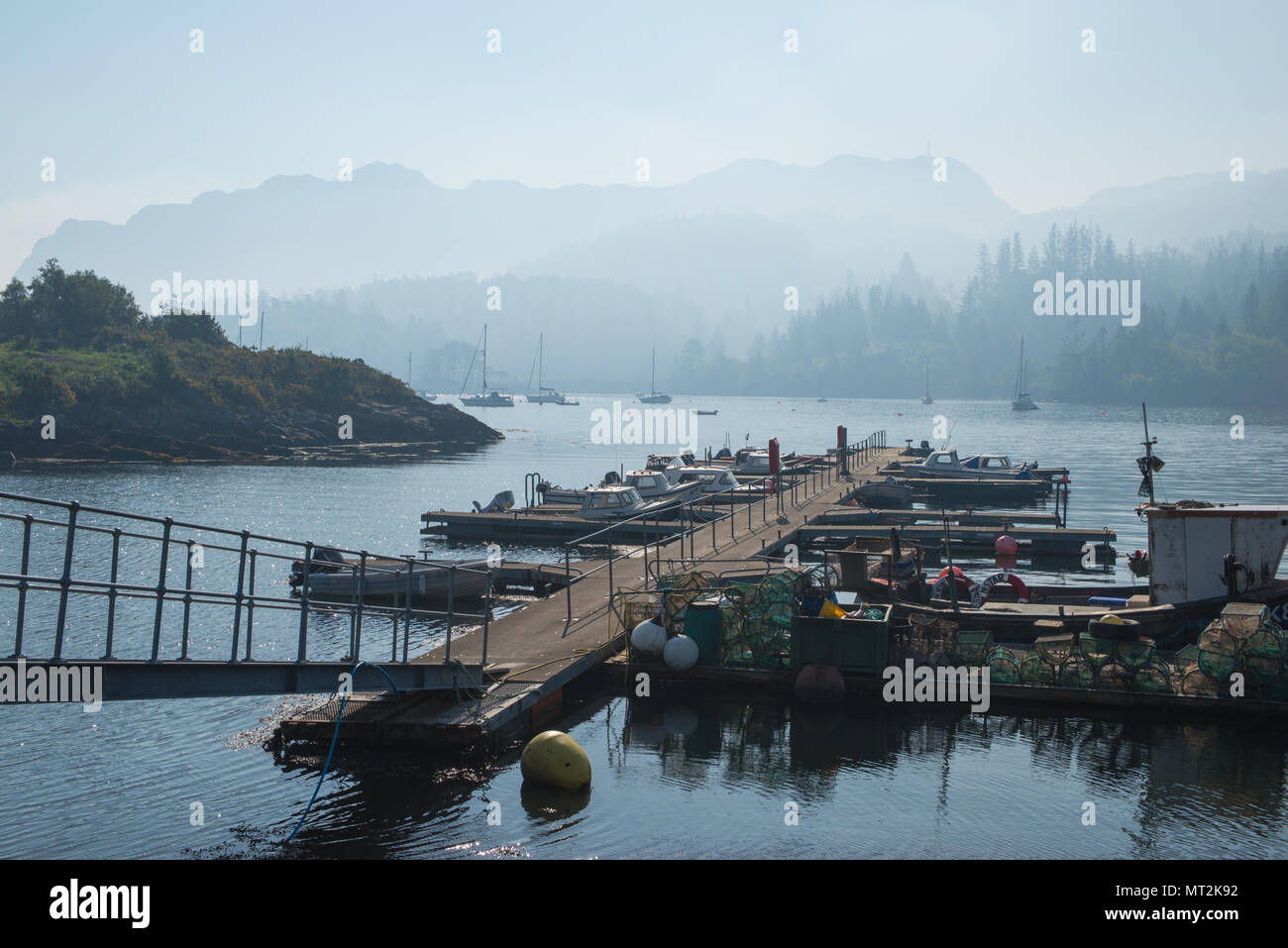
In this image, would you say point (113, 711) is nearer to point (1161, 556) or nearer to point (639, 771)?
point (639, 771)

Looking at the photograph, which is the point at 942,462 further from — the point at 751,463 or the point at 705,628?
the point at 705,628

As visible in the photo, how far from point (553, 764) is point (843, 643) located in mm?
6828

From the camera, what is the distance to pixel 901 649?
823 inches

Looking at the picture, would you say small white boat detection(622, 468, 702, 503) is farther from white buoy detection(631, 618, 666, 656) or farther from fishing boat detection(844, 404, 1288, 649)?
white buoy detection(631, 618, 666, 656)

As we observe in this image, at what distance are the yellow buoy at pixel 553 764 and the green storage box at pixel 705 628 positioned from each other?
5535 millimetres

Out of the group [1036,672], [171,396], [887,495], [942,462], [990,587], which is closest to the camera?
[1036,672]

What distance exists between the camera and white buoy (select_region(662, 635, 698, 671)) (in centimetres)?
2172

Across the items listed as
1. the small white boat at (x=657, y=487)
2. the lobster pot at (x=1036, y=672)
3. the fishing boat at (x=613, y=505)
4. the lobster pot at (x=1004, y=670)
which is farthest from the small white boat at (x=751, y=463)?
the lobster pot at (x=1036, y=672)

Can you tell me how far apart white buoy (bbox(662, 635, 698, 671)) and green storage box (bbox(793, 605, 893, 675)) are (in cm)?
201

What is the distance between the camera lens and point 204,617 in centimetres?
3262

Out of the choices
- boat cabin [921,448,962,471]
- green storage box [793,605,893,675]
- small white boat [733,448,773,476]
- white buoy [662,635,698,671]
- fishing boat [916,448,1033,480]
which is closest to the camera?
green storage box [793,605,893,675]

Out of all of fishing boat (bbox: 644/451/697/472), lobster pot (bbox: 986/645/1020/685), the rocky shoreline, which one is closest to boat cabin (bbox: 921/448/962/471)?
fishing boat (bbox: 644/451/697/472)

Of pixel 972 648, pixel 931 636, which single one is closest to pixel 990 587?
pixel 972 648

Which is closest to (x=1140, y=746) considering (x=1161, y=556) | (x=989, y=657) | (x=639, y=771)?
(x=989, y=657)
